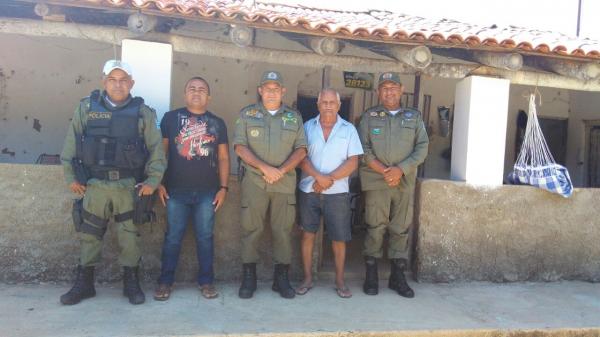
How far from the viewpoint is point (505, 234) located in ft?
15.4

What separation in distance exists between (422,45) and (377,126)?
878 millimetres

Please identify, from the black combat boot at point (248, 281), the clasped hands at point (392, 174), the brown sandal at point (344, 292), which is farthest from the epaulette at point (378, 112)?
the black combat boot at point (248, 281)

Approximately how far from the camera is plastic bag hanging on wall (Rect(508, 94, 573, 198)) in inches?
185

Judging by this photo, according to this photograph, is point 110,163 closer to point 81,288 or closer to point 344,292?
point 81,288

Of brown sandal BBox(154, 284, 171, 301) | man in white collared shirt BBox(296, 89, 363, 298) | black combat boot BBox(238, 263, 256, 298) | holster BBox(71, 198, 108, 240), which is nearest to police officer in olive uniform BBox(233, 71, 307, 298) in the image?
black combat boot BBox(238, 263, 256, 298)

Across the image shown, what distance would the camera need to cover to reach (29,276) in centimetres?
406

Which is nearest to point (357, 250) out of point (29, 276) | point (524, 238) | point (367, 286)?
point (367, 286)

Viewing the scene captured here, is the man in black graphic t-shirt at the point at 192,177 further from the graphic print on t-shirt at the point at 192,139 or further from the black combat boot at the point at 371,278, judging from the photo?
the black combat boot at the point at 371,278

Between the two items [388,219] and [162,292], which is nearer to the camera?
→ [162,292]

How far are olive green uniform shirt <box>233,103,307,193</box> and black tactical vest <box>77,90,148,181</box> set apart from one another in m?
0.81

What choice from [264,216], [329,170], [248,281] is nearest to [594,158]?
[329,170]

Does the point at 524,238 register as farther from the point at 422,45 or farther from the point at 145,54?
the point at 145,54

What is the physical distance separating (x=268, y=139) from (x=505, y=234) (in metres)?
2.68

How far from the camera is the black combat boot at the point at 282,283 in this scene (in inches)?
155
